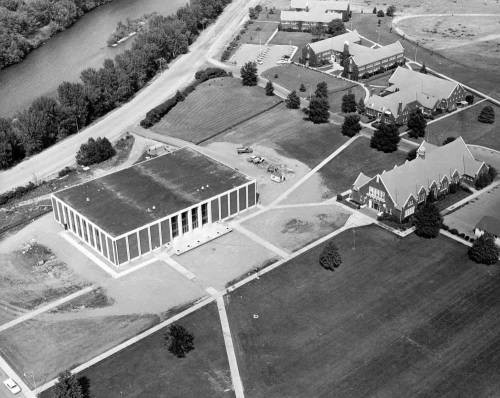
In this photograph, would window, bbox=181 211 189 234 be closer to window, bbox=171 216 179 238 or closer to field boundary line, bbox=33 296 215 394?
window, bbox=171 216 179 238

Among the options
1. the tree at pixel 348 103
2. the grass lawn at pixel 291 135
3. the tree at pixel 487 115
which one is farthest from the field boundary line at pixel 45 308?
the tree at pixel 487 115

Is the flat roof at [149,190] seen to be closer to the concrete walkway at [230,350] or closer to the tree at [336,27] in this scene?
the concrete walkway at [230,350]

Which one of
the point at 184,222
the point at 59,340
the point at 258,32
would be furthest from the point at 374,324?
the point at 258,32

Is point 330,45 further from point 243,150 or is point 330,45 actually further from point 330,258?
point 330,258

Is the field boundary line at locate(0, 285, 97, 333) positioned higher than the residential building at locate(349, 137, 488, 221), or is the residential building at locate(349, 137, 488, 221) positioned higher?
the residential building at locate(349, 137, 488, 221)

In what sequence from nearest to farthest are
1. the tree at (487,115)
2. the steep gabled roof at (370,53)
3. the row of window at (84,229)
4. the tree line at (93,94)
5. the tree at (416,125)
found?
the row of window at (84,229) → the tree line at (93,94) → the tree at (416,125) → the tree at (487,115) → the steep gabled roof at (370,53)

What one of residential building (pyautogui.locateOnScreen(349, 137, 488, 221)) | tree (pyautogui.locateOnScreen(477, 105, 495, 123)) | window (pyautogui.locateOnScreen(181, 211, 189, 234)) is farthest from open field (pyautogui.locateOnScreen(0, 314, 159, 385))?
tree (pyautogui.locateOnScreen(477, 105, 495, 123))
